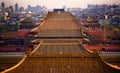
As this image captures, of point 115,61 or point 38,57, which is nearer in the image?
point 38,57

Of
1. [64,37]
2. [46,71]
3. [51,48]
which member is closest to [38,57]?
[46,71]

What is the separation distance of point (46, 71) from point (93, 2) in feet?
23.7

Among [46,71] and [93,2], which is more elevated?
[93,2]

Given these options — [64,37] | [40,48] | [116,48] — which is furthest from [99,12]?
[40,48]

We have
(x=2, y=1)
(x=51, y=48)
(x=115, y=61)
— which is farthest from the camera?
(x=2, y=1)

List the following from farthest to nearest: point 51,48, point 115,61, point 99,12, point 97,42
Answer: point 99,12, point 97,42, point 115,61, point 51,48

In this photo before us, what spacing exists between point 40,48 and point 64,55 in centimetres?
122

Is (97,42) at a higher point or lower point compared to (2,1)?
lower

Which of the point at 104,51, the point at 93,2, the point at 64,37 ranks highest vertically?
the point at 93,2

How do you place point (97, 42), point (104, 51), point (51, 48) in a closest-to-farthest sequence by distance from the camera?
point (51, 48), point (104, 51), point (97, 42)

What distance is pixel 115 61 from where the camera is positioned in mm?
7777

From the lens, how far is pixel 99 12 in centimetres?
1711

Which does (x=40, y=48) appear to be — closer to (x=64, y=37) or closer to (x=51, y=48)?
(x=51, y=48)

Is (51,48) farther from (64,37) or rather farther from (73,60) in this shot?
(64,37)
